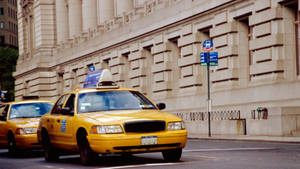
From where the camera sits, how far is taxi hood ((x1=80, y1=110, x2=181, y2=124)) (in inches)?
515

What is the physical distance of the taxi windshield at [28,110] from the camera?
1945cm

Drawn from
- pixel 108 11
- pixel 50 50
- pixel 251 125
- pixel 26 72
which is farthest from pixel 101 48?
pixel 251 125

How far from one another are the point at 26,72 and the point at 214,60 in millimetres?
43346

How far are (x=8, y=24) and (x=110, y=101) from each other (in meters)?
118

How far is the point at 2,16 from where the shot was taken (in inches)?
4988

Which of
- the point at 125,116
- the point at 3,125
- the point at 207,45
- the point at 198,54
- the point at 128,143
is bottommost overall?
the point at 128,143

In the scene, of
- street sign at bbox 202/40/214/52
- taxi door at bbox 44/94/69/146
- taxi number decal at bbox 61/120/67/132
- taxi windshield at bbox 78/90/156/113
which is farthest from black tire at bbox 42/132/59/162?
street sign at bbox 202/40/214/52

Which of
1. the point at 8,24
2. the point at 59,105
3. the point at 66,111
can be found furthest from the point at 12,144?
the point at 8,24

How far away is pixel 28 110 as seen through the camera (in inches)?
771

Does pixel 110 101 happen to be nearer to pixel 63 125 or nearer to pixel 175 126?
pixel 63 125

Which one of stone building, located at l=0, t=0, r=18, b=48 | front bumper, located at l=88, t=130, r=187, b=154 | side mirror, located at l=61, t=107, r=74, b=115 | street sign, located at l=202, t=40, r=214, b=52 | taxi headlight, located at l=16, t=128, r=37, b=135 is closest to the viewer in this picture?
front bumper, located at l=88, t=130, r=187, b=154

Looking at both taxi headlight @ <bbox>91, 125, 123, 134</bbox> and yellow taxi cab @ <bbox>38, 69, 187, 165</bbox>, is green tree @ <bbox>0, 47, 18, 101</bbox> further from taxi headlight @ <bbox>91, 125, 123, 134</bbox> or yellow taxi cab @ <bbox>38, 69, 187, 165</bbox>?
taxi headlight @ <bbox>91, 125, 123, 134</bbox>

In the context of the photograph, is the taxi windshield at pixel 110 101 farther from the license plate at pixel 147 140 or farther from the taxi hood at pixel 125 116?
the license plate at pixel 147 140

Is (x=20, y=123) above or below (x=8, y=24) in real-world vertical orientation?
below
